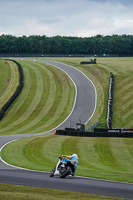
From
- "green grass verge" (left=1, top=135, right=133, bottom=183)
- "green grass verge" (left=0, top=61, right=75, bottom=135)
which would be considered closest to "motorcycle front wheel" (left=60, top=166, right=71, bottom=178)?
"green grass verge" (left=1, top=135, right=133, bottom=183)

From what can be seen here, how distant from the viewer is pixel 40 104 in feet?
266

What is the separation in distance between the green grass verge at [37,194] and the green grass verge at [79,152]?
10.9 metres

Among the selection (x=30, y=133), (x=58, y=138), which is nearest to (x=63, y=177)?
(x=58, y=138)

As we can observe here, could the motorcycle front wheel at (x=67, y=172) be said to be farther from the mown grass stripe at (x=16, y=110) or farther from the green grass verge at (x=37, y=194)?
the mown grass stripe at (x=16, y=110)

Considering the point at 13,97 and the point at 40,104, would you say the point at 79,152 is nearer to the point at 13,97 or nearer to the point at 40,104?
the point at 40,104

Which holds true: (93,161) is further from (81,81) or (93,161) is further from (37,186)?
(81,81)

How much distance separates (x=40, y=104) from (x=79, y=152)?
41513 mm

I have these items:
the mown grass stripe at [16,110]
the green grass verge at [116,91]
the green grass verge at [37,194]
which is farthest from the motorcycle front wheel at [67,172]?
the green grass verge at [116,91]

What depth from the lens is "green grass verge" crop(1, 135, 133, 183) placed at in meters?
33.0

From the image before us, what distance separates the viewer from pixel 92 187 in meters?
19.7

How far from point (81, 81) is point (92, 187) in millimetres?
78371

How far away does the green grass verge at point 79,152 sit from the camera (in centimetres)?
3297

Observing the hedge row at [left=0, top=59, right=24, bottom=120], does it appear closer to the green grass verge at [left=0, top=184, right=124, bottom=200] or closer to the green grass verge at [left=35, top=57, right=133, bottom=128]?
the green grass verge at [left=35, top=57, right=133, bottom=128]

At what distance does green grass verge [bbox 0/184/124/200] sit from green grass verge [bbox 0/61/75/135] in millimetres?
41724
